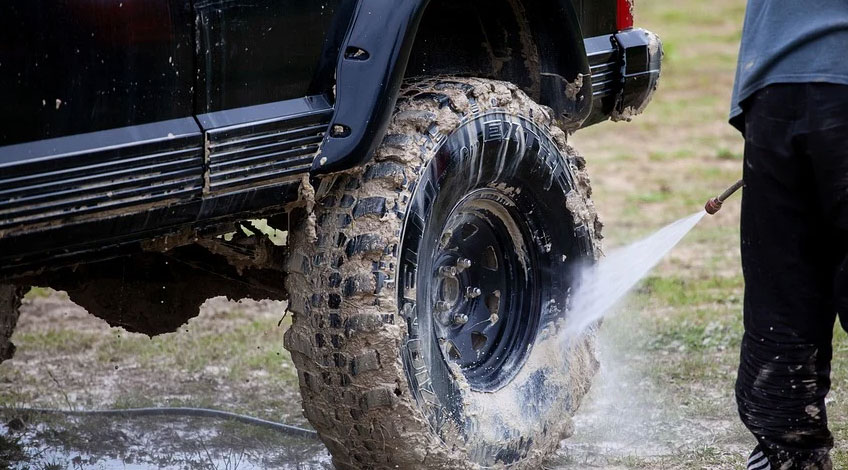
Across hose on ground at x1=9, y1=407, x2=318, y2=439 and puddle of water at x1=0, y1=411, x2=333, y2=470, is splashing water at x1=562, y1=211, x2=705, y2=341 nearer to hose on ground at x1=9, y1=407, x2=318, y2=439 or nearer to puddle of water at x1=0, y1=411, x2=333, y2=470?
puddle of water at x1=0, y1=411, x2=333, y2=470

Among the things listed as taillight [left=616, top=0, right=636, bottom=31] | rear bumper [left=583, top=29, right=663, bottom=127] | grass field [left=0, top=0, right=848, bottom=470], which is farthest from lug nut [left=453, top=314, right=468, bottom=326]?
taillight [left=616, top=0, right=636, bottom=31]

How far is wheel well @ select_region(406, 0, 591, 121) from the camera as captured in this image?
153 inches

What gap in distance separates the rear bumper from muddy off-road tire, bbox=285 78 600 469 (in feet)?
1.39

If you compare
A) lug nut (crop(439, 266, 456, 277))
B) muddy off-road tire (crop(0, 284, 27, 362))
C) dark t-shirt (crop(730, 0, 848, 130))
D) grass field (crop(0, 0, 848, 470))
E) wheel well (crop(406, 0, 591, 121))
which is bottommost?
grass field (crop(0, 0, 848, 470))

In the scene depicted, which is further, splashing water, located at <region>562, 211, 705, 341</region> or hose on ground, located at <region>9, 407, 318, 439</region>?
hose on ground, located at <region>9, 407, 318, 439</region>

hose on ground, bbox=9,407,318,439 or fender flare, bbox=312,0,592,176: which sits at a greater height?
fender flare, bbox=312,0,592,176

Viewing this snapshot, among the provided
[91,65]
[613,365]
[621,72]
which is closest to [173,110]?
[91,65]

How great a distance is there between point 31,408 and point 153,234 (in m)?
2.14

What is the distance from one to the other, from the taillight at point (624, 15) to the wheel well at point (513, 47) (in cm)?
54

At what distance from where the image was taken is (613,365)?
530 centimetres

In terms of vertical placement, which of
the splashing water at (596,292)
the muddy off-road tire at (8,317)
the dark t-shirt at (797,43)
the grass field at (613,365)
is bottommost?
the grass field at (613,365)

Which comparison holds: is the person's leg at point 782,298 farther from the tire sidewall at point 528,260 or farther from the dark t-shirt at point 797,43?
the tire sidewall at point 528,260

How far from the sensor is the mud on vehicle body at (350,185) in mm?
2725

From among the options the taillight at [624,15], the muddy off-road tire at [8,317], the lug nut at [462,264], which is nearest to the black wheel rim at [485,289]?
the lug nut at [462,264]
